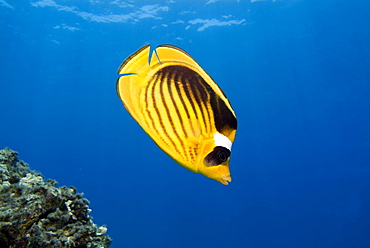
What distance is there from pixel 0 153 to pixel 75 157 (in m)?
75.5

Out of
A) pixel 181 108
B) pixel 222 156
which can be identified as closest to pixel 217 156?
pixel 222 156

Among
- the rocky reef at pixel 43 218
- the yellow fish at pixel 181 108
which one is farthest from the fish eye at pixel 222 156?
the rocky reef at pixel 43 218

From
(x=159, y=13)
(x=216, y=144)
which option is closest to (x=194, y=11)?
(x=159, y=13)

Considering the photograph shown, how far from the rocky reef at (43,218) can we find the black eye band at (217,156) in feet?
5.15

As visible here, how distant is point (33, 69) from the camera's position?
38.0 meters

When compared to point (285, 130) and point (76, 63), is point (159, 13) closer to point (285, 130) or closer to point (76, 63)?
point (76, 63)

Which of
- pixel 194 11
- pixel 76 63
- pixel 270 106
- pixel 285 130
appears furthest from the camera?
pixel 285 130

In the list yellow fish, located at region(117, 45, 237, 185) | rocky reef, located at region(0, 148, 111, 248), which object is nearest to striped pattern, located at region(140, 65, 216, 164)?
yellow fish, located at region(117, 45, 237, 185)

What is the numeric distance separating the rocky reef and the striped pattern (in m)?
1.53

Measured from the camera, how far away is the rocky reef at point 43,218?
1.76 meters

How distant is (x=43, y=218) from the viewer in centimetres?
198

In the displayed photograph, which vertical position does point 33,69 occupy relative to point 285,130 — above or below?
below

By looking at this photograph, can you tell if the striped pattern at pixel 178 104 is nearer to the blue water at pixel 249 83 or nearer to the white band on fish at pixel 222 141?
the white band on fish at pixel 222 141

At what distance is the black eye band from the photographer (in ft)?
2.36
